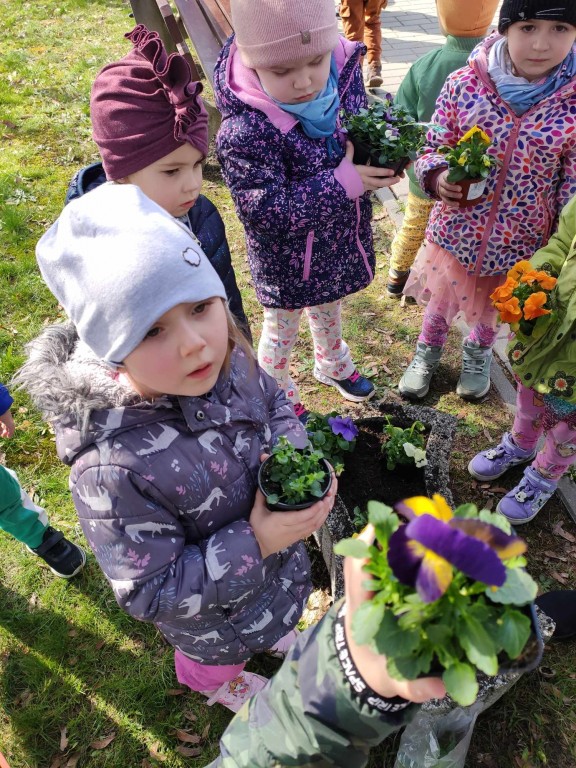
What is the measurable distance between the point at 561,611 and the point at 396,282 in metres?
2.56

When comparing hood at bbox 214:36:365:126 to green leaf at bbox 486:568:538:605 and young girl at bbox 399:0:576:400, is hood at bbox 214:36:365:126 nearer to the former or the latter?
young girl at bbox 399:0:576:400

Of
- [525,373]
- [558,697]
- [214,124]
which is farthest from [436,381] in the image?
[214,124]

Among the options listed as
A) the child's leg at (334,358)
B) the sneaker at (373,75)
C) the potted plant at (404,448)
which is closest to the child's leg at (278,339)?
the child's leg at (334,358)

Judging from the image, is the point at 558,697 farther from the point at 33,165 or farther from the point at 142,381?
the point at 33,165

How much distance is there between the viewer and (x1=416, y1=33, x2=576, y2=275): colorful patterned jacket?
7.99ft

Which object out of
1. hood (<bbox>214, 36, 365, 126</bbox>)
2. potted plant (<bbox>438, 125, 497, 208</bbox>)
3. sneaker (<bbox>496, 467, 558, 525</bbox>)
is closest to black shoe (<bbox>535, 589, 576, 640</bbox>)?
sneaker (<bbox>496, 467, 558, 525</bbox>)

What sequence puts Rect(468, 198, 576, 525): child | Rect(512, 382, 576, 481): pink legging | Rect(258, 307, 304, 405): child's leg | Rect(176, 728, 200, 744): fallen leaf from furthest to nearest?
1. Rect(258, 307, 304, 405): child's leg
2. Rect(512, 382, 576, 481): pink legging
3. Rect(176, 728, 200, 744): fallen leaf
4. Rect(468, 198, 576, 525): child

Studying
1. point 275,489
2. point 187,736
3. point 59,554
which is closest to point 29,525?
point 59,554

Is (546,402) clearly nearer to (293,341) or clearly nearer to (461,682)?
(293,341)

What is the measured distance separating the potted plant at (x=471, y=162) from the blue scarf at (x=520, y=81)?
0.60 ft

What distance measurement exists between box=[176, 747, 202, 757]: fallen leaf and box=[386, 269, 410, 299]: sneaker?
323 cm

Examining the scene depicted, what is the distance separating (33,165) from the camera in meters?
6.03

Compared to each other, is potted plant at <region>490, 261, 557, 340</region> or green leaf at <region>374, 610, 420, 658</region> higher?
green leaf at <region>374, 610, 420, 658</region>

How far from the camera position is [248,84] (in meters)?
2.32
